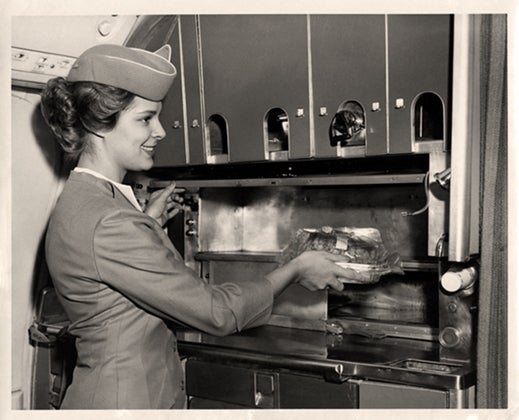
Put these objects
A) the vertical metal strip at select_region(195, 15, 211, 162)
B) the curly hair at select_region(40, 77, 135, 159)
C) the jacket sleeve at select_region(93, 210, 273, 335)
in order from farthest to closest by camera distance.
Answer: the vertical metal strip at select_region(195, 15, 211, 162) < the curly hair at select_region(40, 77, 135, 159) < the jacket sleeve at select_region(93, 210, 273, 335)

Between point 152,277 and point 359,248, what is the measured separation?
2.48ft

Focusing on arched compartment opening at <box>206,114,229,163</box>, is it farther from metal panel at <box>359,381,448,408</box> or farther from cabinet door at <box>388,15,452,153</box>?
metal panel at <box>359,381,448,408</box>

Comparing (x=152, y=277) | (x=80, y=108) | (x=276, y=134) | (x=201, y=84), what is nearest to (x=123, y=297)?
(x=152, y=277)

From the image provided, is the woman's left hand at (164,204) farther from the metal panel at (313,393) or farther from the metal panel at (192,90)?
the metal panel at (313,393)

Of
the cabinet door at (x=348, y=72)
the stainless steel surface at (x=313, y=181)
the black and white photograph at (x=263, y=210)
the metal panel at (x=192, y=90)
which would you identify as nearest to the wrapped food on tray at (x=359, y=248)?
the black and white photograph at (x=263, y=210)

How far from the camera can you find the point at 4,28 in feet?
6.25

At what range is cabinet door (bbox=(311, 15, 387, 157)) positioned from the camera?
215 cm

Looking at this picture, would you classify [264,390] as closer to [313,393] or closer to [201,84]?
[313,393]

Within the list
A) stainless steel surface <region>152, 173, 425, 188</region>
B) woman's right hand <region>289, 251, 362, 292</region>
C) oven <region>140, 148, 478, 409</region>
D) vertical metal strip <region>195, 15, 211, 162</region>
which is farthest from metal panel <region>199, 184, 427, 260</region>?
woman's right hand <region>289, 251, 362, 292</region>

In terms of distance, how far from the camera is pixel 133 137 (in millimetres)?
1911

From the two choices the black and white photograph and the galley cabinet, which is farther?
the galley cabinet

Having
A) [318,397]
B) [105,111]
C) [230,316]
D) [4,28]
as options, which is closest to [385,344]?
[318,397]

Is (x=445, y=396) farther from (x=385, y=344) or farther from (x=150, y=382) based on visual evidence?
(x=150, y=382)

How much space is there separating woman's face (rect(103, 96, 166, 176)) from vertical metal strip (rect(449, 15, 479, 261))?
83 centimetres
